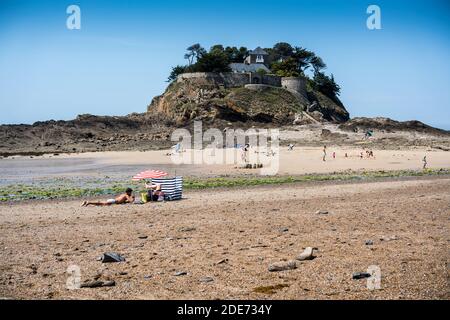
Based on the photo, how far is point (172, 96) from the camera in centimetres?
7475

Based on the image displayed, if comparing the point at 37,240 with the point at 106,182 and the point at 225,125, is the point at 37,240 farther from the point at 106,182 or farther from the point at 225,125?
the point at 225,125

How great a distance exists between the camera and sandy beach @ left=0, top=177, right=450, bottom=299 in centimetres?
668

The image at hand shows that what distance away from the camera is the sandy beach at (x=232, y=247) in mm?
6676

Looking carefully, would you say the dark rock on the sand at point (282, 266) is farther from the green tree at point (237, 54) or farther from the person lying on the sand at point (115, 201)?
the green tree at point (237, 54)

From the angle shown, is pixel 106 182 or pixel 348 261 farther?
pixel 106 182

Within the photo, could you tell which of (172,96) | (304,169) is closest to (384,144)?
(304,169)

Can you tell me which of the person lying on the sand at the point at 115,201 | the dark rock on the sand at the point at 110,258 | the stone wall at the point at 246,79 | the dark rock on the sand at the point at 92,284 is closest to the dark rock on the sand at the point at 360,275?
the dark rock on the sand at the point at 92,284

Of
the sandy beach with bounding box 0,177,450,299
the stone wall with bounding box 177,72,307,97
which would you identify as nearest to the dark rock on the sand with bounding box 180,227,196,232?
the sandy beach with bounding box 0,177,450,299

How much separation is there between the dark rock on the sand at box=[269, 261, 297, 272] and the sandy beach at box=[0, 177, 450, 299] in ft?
0.37

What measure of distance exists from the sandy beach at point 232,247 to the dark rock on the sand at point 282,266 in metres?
0.11

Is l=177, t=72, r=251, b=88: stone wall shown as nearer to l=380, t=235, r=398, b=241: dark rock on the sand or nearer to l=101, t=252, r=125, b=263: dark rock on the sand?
l=380, t=235, r=398, b=241: dark rock on the sand

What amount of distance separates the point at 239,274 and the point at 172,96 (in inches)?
2704

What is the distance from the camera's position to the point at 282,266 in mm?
7527

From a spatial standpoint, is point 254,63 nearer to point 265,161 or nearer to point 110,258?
point 265,161
